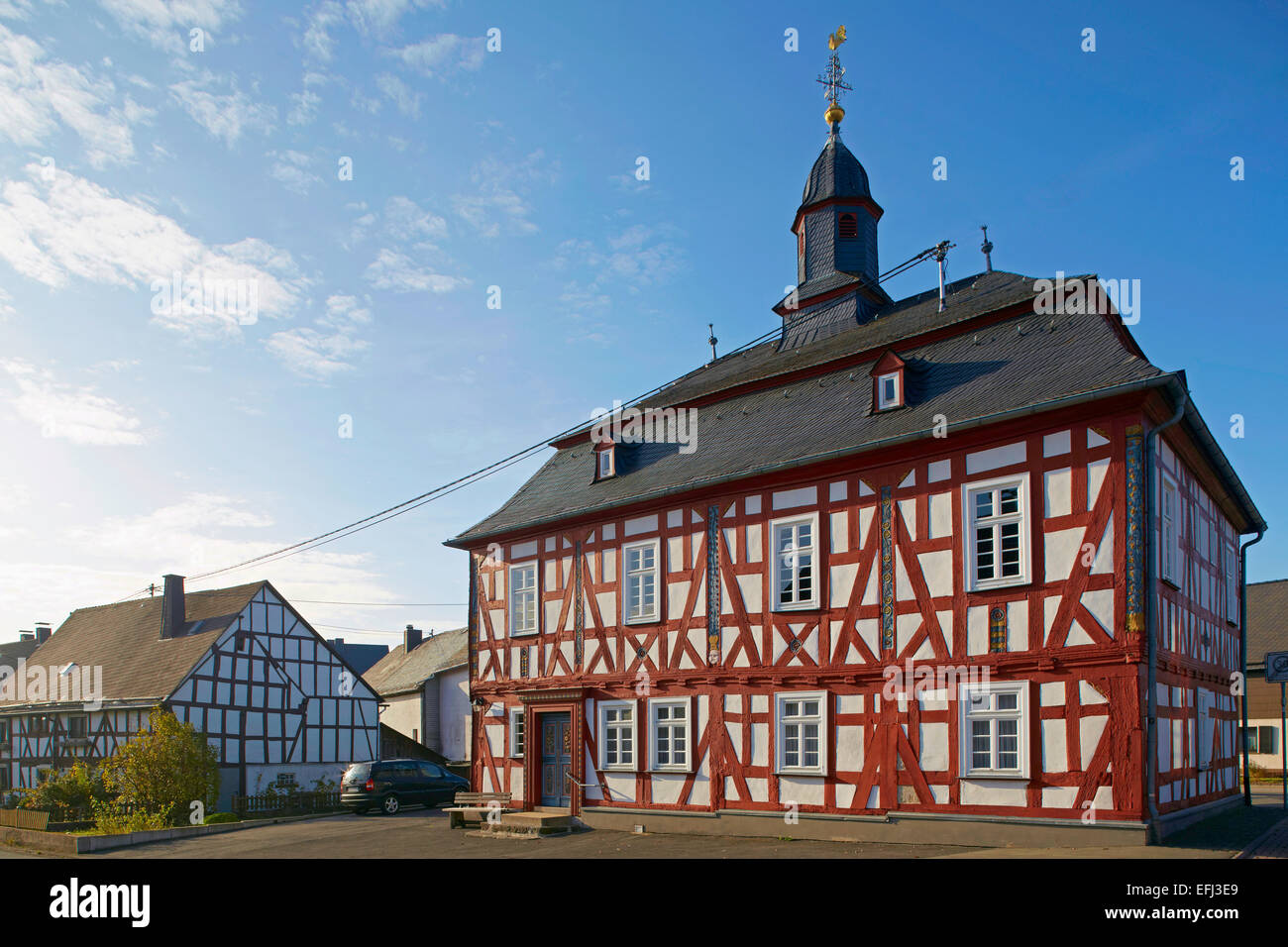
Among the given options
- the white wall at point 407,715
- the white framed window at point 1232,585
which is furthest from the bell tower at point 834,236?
the white wall at point 407,715

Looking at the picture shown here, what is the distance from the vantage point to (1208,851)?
46.4 feet

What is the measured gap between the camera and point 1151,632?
50.5 ft

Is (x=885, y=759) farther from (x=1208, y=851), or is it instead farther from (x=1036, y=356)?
(x=1036, y=356)

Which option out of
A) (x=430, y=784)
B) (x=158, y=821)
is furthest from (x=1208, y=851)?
(x=158, y=821)

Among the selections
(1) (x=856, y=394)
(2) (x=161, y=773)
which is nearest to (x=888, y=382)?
(1) (x=856, y=394)

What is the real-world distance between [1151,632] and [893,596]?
425 centimetres

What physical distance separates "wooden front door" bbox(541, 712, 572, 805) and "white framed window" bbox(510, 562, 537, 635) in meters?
2.22

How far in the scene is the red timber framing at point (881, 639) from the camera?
51.8 feet

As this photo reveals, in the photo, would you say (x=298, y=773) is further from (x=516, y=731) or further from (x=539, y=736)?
(x=539, y=736)

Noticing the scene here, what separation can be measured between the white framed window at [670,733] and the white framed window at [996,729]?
20.1 ft

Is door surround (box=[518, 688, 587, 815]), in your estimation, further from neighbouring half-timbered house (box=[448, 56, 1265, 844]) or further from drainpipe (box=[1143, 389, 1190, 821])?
drainpipe (box=[1143, 389, 1190, 821])

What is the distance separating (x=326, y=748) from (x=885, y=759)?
2765 centimetres

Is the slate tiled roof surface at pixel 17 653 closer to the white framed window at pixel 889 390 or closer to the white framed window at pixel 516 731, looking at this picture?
the white framed window at pixel 516 731
